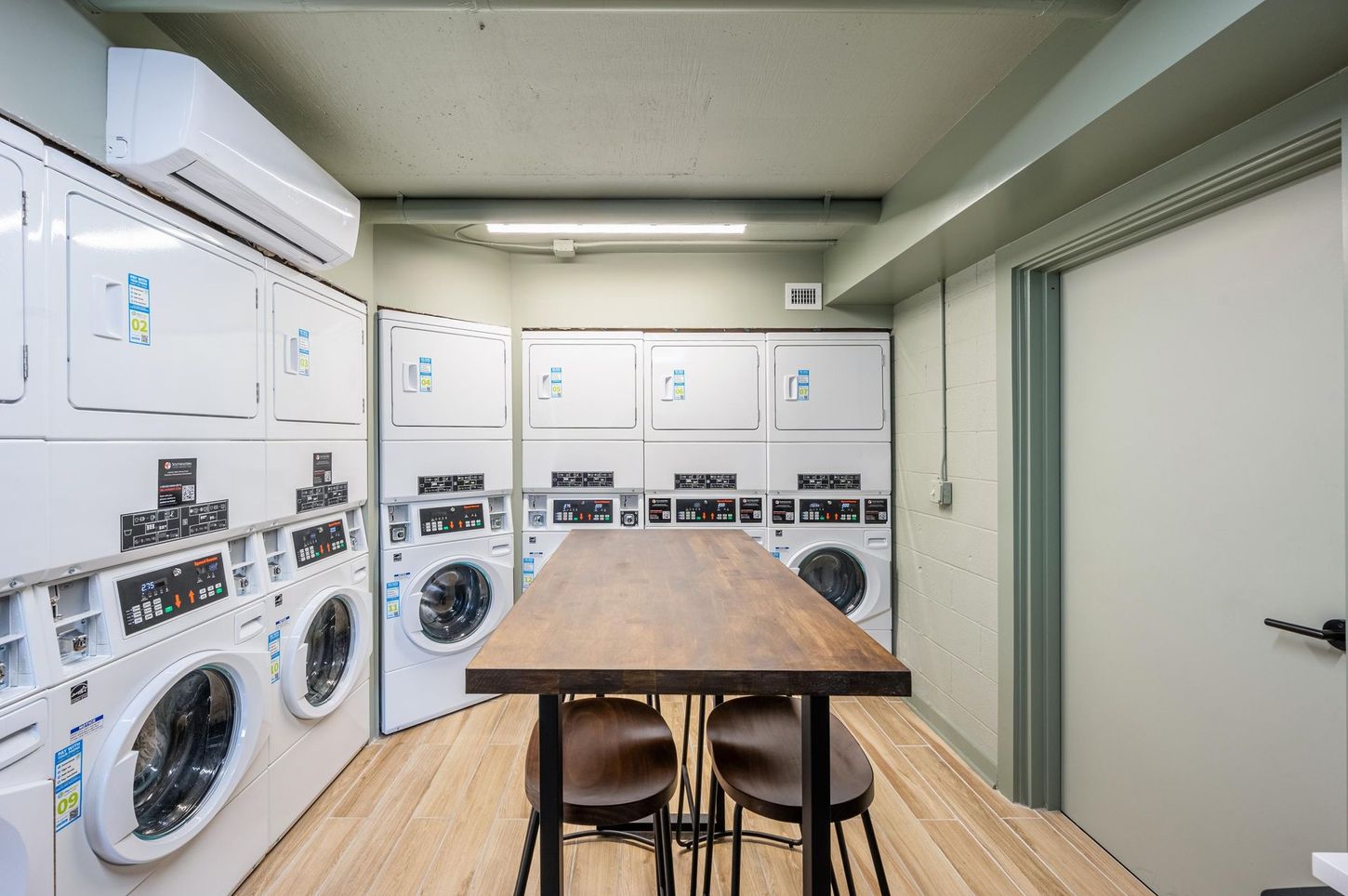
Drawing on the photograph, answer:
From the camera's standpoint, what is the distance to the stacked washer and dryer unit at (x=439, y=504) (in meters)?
2.77

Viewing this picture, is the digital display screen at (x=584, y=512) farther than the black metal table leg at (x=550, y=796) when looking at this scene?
Yes

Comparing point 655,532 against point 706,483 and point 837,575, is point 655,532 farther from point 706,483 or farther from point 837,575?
point 837,575

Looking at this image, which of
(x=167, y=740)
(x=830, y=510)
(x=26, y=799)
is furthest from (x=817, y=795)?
(x=830, y=510)

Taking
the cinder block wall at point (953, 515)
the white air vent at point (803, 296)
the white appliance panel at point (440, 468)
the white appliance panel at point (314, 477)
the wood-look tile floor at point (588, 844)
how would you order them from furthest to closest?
the white air vent at point (803, 296), the white appliance panel at point (440, 468), the cinder block wall at point (953, 515), the white appliance panel at point (314, 477), the wood-look tile floor at point (588, 844)

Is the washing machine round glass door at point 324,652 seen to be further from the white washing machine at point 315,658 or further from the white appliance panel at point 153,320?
the white appliance panel at point 153,320

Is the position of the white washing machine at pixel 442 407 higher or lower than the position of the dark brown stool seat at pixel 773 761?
higher

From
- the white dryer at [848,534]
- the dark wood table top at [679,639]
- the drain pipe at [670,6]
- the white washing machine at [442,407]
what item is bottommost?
the white dryer at [848,534]

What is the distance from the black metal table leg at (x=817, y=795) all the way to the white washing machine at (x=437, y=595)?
238 centimetres

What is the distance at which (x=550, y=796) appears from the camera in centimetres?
102

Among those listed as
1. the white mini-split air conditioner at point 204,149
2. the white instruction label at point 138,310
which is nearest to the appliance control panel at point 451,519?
the white mini-split air conditioner at point 204,149

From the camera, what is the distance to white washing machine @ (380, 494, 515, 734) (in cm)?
278

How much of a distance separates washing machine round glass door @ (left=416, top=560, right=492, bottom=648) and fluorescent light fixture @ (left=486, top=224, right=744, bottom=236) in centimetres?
183

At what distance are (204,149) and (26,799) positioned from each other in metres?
1.58

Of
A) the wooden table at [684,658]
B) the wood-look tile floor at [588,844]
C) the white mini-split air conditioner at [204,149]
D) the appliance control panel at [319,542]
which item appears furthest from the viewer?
the appliance control panel at [319,542]
